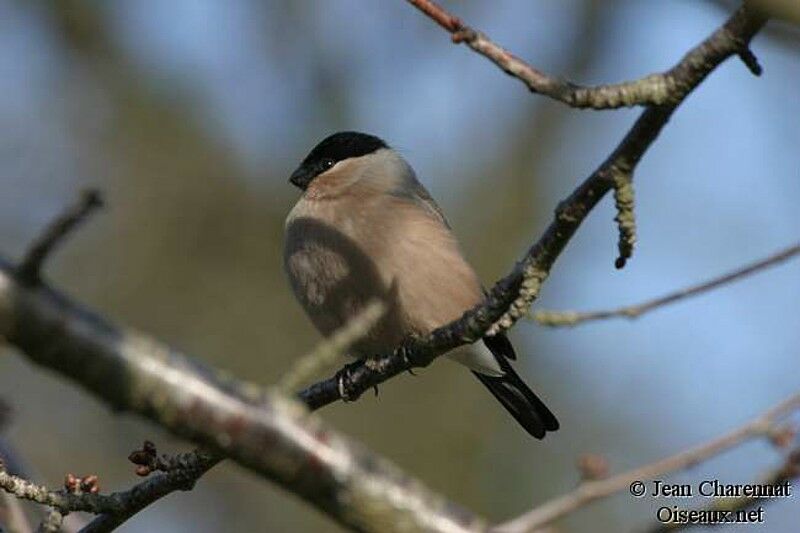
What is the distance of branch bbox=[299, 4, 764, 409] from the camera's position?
235cm

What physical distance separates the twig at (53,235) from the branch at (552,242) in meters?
1.03

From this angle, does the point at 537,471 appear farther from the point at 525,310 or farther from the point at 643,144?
the point at 643,144

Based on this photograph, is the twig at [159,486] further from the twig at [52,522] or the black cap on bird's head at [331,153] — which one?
the black cap on bird's head at [331,153]

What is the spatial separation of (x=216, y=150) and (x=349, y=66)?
4.88 ft

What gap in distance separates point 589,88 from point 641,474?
89cm

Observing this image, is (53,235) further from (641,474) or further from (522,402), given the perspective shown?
(522,402)

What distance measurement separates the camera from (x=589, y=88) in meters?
2.58

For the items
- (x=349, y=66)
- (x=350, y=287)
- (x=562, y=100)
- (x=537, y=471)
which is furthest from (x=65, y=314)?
(x=349, y=66)

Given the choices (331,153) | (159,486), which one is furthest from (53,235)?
(331,153)

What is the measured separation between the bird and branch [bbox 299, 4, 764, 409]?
102 centimetres

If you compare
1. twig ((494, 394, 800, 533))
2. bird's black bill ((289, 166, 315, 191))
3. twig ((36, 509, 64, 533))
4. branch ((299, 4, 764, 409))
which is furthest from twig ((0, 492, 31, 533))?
bird's black bill ((289, 166, 315, 191))

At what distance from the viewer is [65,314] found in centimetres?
185

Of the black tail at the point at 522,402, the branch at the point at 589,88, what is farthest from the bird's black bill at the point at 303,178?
the branch at the point at 589,88

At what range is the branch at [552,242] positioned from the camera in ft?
7.70
